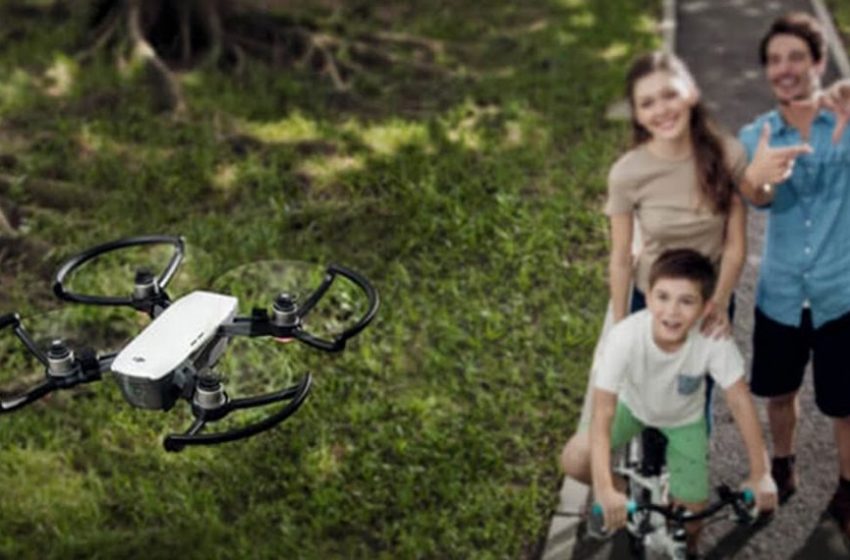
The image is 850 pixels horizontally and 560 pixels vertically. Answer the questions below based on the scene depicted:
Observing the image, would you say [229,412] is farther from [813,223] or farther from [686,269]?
[813,223]

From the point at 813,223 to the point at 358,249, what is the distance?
3.86m

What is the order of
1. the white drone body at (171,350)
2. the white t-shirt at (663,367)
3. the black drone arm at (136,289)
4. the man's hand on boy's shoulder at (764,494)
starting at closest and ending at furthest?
the white drone body at (171,350) → the black drone arm at (136,289) → the man's hand on boy's shoulder at (764,494) → the white t-shirt at (663,367)

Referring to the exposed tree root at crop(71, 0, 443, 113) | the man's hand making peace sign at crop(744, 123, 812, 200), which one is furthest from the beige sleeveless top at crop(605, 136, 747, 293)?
the exposed tree root at crop(71, 0, 443, 113)

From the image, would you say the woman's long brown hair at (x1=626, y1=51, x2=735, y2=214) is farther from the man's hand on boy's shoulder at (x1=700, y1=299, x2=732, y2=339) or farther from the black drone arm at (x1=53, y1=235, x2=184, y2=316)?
the black drone arm at (x1=53, y1=235, x2=184, y2=316)

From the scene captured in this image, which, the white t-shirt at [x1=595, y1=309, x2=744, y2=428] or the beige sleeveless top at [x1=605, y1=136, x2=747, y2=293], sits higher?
the beige sleeveless top at [x1=605, y1=136, x2=747, y2=293]

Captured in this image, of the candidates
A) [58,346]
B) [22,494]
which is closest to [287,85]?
[22,494]

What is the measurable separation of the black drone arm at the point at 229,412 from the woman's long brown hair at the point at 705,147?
3.01 meters

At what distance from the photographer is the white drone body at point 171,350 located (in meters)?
2.09

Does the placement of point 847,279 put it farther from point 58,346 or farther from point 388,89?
point 388,89

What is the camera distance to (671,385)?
480 centimetres

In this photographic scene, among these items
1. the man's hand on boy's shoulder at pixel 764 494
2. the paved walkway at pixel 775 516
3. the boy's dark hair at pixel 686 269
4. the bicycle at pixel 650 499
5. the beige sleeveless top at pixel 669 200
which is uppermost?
the beige sleeveless top at pixel 669 200

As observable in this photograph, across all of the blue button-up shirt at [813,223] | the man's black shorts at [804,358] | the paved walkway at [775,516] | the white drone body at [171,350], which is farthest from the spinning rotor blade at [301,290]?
the paved walkway at [775,516]

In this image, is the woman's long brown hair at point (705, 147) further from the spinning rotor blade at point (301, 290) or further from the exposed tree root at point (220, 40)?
the exposed tree root at point (220, 40)

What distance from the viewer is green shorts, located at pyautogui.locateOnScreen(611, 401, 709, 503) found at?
4.85m
